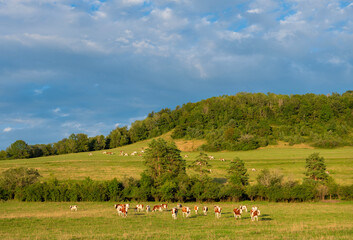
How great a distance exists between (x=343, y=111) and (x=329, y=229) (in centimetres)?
13588

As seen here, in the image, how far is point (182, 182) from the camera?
152 feet

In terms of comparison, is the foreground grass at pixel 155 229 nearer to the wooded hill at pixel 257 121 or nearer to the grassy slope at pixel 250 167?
the grassy slope at pixel 250 167

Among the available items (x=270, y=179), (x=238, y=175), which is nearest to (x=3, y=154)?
(x=238, y=175)

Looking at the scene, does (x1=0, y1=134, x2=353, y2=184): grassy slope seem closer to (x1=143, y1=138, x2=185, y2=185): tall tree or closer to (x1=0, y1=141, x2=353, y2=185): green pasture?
(x1=0, y1=141, x2=353, y2=185): green pasture

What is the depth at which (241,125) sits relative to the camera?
13800 cm

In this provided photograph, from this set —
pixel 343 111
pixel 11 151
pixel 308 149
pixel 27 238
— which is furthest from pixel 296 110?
pixel 27 238

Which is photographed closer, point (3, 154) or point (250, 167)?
point (250, 167)

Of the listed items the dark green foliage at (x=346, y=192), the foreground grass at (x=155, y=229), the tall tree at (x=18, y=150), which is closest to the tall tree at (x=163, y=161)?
the foreground grass at (x=155, y=229)

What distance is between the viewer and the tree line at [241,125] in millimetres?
115750

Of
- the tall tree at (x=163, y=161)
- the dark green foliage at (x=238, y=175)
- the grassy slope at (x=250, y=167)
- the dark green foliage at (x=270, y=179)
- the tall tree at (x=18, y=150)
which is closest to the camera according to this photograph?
the dark green foliage at (x=270, y=179)

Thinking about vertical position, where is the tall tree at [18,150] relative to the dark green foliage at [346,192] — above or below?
above

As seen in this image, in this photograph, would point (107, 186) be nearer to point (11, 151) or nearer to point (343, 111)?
point (11, 151)

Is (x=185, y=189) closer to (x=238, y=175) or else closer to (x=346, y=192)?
(x=238, y=175)

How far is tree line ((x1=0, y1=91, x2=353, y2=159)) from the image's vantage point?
116 metres
